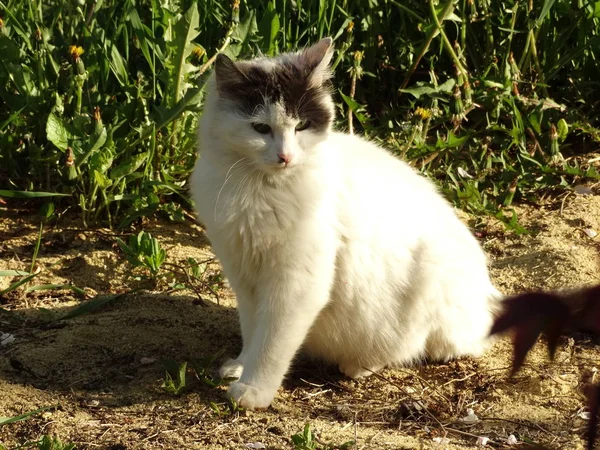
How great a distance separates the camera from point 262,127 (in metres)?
2.86

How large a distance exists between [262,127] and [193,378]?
990mm

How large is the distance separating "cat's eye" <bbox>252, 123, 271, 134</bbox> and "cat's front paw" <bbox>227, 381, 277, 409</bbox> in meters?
0.88

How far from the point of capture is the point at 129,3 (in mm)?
4461

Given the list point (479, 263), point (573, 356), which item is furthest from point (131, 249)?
point (573, 356)

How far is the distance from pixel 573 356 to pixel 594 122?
2.13 metres

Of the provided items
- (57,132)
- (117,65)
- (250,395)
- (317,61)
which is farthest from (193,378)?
(117,65)

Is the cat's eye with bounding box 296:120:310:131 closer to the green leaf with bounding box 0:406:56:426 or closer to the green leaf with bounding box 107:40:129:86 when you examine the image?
the green leaf with bounding box 0:406:56:426

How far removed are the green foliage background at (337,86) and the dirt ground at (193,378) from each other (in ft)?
1.17

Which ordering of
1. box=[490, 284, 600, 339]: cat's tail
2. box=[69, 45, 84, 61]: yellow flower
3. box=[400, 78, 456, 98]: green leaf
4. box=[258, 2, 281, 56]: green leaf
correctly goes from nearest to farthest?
1. box=[490, 284, 600, 339]: cat's tail
2. box=[69, 45, 84, 61]: yellow flower
3. box=[258, 2, 281, 56]: green leaf
4. box=[400, 78, 456, 98]: green leaf

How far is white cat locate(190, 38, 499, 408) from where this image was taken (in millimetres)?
2887

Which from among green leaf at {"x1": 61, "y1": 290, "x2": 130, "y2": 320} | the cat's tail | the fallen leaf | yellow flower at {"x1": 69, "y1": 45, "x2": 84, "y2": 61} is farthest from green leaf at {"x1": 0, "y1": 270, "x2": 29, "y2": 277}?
the cat's tail

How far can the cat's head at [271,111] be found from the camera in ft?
9.34

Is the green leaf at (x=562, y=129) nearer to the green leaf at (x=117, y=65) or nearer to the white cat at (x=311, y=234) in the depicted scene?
the white cat at (x=311, y=234)

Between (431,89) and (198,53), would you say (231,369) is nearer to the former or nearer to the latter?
(198,53)
